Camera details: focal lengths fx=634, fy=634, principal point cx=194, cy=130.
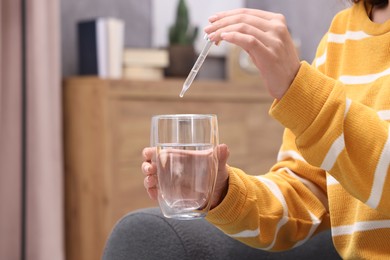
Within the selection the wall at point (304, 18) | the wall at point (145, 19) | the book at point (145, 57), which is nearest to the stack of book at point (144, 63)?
the book at point (145, 57)

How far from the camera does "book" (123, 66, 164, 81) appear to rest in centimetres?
271

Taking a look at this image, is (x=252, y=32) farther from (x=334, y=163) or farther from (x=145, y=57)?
(x=145, y=57)

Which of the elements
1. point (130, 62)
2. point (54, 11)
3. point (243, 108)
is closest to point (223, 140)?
point (243, 108)

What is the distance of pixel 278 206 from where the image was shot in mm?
1119

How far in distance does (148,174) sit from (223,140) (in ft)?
6.52

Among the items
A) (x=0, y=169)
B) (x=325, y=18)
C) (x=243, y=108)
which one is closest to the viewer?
(x=0, y=169)

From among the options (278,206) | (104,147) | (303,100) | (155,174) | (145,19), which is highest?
Answer: (145,19)

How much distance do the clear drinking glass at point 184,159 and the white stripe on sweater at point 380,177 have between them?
23 centimetres

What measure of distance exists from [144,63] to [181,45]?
0.25m

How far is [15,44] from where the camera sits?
2.43 meters

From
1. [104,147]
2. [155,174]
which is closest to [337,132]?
[155,174]

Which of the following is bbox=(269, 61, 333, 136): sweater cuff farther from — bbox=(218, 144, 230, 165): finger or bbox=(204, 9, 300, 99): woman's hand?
bbox=(218, 144, 230, 165): finger

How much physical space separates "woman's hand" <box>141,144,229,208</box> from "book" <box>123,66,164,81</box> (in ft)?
5.51

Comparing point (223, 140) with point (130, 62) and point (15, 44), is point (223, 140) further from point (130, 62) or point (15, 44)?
point (15, 44)
